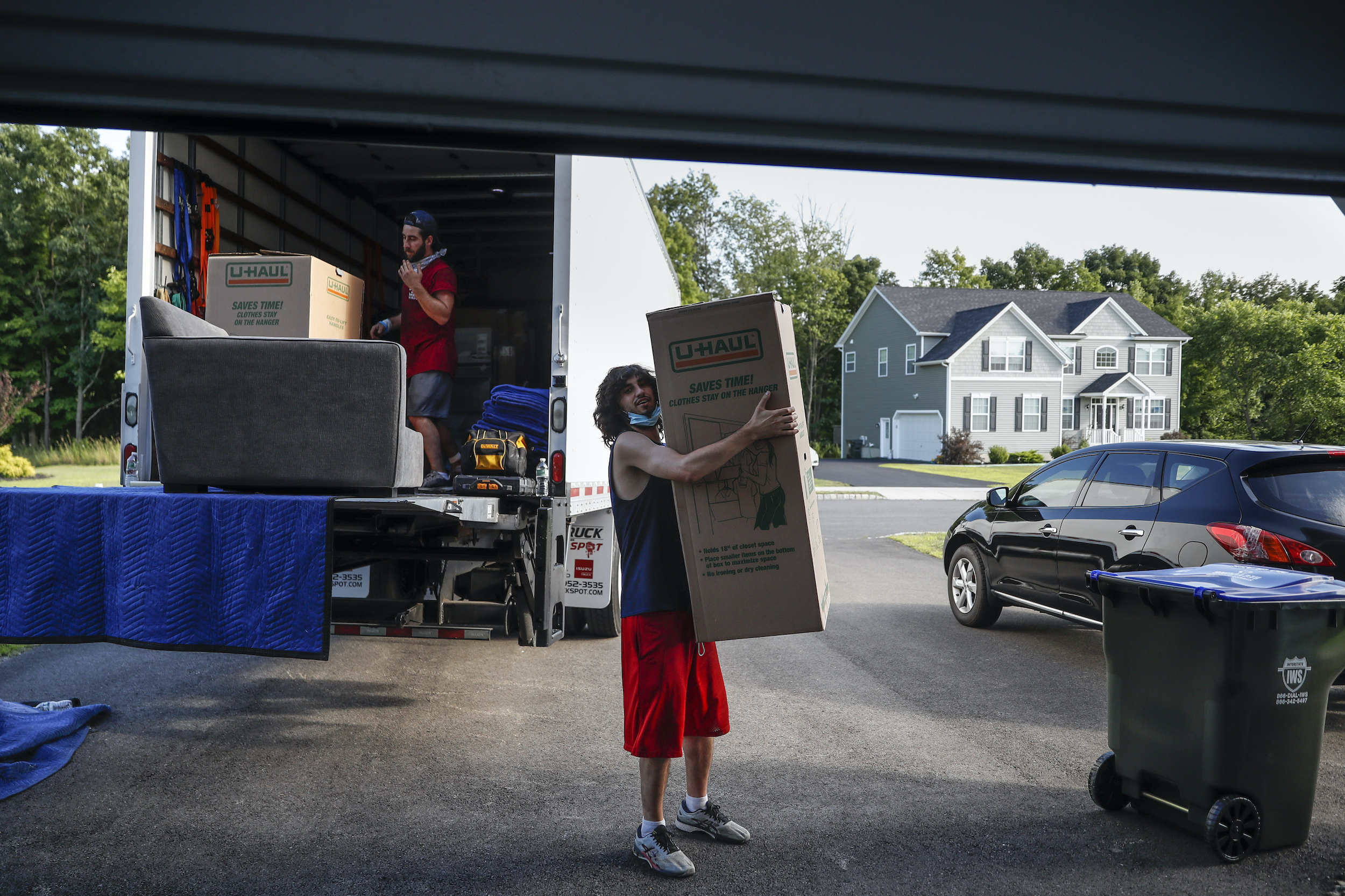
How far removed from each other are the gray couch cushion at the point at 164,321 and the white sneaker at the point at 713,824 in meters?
3.07

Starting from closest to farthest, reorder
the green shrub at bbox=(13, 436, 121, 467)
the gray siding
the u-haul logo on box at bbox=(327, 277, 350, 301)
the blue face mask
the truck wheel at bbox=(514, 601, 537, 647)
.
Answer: the blue face mask, the truck wheel at bbox=(514, 601, 537, 647), the u-haul logo on box at bbox=(327, 277, 350, 301), the green shrub at bbox=(13, 436, 121, 467), the gray siding

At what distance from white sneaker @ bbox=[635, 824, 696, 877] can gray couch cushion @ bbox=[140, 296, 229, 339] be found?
2.98 meters

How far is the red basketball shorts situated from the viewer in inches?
130

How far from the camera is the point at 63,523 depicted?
3896 millimetres

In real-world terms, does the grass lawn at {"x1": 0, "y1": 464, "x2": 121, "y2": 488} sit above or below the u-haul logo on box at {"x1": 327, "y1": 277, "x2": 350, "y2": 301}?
below

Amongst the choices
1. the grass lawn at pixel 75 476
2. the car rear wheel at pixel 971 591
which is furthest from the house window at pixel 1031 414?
the grass lawn at pixel 75 476

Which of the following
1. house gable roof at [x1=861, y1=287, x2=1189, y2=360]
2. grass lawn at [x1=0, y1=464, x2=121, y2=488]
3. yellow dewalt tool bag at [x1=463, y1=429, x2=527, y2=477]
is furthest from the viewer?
house gable roof at [x1=861, y1=287, x2=1189, y2=360]

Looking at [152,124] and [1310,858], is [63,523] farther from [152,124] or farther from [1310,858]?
[1310,858]

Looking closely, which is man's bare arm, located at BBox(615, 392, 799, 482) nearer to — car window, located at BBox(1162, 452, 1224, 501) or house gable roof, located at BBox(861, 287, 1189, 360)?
car window, located at BBox(1162, 452, 1224, 501)

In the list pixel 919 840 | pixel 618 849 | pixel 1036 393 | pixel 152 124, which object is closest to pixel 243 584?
pixel 618 849

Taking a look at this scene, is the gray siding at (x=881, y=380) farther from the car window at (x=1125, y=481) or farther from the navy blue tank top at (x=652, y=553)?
the navy blue tank top at (x=652, y=553)

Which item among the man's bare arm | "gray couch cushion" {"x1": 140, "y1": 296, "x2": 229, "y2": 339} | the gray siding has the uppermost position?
the gray siding

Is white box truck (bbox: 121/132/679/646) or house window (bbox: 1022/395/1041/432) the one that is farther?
house window (bbox: 1022/395/1041/432)

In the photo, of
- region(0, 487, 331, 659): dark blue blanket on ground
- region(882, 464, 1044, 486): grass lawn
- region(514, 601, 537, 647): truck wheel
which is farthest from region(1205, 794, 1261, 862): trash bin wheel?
region(882, 464, 1044, 486): grass lawn
